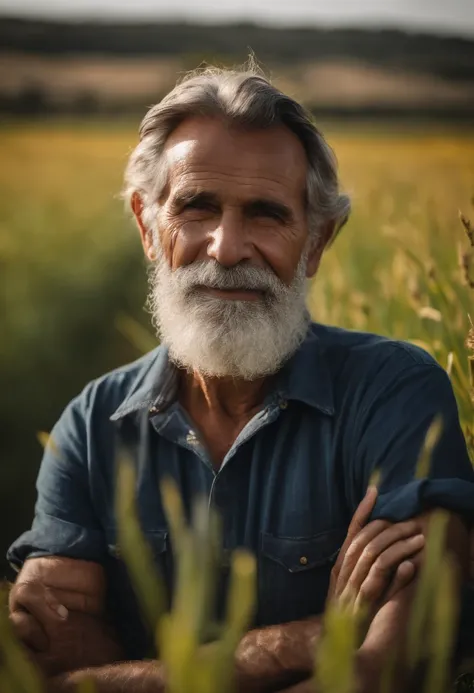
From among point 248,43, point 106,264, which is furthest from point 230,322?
point 106,264

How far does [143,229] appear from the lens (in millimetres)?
2301

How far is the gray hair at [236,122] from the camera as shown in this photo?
2.02 metres

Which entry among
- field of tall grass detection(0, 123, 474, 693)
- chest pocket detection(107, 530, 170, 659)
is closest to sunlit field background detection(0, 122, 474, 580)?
field of tall grass detection(0, 123, 474, 693)

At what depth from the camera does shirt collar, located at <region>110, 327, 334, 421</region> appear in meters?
2.02

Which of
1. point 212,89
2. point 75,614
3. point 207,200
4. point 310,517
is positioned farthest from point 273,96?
point 75,614

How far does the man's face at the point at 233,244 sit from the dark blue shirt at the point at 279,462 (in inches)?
5.1

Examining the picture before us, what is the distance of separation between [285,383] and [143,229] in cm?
55

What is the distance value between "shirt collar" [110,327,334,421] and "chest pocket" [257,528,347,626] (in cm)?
28

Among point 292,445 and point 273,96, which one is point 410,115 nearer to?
point 273,96

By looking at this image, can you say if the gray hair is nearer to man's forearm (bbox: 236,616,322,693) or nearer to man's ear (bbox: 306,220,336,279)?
man's ear (bbox: 306,220,336,279)

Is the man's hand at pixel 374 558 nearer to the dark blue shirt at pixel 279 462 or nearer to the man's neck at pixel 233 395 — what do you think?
the dark blue shirt at pixel 279 462

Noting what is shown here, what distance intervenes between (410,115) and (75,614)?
2036 mm

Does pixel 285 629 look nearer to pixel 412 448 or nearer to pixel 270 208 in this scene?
pixel 412 448

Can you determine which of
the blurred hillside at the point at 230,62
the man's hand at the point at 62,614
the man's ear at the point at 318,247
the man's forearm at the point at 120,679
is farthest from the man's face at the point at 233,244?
the blurred hillside at the point at 230,62
